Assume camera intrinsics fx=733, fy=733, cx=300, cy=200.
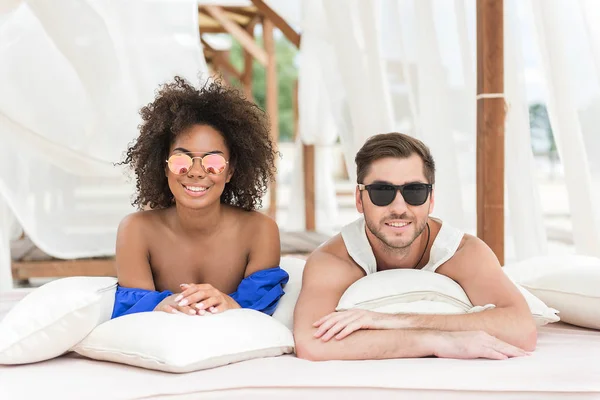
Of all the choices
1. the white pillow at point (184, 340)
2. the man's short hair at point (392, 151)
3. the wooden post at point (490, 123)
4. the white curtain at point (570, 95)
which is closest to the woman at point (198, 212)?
the white pillow at point (184, 340)

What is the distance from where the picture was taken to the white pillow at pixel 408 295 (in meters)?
2.04

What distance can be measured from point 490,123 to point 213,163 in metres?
1.46

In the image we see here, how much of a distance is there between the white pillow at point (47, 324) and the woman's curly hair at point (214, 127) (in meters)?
0.63

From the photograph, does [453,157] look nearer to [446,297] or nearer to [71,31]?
[446,297]

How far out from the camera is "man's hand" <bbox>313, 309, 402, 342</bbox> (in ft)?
6.36

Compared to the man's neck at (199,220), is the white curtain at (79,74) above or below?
above

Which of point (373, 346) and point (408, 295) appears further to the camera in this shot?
point (408, 295)

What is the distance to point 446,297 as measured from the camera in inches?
81.4

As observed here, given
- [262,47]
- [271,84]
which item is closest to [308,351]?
[271,84]

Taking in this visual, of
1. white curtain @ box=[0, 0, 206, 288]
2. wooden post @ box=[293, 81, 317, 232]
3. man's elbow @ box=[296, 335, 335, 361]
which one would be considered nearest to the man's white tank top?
man's elbow @ box=[296, 335, 335, 361]

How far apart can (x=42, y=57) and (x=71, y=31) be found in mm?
248

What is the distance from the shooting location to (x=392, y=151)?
2.16 meters

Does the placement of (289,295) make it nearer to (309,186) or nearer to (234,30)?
(309,186)

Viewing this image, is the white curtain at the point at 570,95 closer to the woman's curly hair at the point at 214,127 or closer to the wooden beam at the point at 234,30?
the woman's curly hair at the point at 214,127
